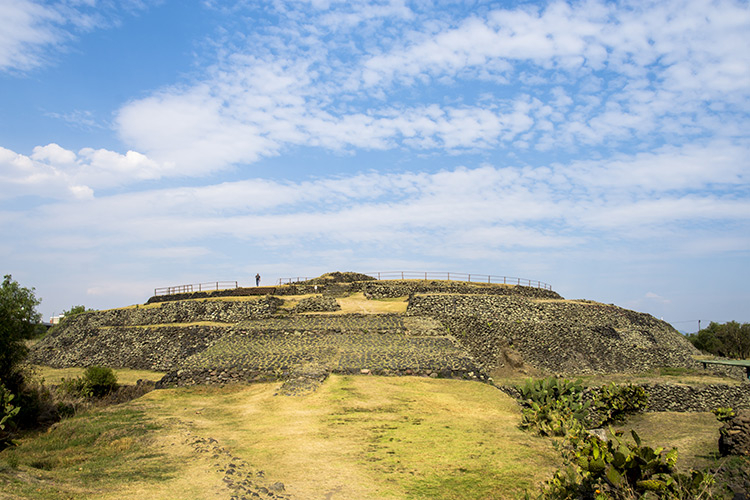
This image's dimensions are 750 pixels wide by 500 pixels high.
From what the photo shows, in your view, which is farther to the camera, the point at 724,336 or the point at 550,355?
the point at 724,336

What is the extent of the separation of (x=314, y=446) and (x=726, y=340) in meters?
Answer: 49.0

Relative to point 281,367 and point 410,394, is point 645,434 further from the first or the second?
point 281,367

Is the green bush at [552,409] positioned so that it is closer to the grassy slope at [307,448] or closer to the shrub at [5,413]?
the grassy slope at [307,448]

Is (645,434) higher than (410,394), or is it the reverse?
(410,394)

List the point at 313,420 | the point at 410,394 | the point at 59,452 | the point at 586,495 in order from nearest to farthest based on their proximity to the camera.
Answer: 1. the point at 586,495
2. the point at 59,452
3. the point at 313,420
4. the point at 410,394

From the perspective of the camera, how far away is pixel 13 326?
2014cm

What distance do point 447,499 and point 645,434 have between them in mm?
13262

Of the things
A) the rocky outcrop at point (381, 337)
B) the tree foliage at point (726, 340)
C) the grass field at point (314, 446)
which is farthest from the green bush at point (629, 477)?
the tree foliage at point (726, 340)

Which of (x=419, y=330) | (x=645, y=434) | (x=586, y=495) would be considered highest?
(x=419, y=330)

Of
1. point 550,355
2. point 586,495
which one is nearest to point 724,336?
point 550,355

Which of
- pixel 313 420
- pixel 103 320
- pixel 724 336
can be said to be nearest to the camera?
pixel 313 420

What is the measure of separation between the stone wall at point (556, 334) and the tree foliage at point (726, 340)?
37.3ft

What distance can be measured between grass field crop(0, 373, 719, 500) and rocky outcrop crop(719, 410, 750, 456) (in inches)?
32.1

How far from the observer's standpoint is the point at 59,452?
12672 mm
